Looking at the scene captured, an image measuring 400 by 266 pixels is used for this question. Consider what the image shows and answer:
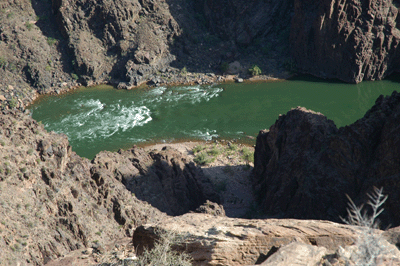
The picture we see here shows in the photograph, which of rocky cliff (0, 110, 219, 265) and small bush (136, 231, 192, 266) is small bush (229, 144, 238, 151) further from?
small bush (136, 231, 192, 266)

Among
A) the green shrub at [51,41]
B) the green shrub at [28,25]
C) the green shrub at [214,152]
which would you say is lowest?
the green shrub at [214,152]

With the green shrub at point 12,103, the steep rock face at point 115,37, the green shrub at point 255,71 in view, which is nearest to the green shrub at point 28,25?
the steep rock face at point 115,37

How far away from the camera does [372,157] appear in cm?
1502

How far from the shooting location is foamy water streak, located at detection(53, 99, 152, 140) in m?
34.3

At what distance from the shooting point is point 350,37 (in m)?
41.9

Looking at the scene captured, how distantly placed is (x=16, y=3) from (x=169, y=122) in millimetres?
28082

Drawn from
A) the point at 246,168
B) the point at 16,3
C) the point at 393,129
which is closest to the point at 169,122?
the point at 246,168

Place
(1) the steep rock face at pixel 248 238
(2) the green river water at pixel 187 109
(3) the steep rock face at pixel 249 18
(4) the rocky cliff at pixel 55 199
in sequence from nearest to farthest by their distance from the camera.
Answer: (1) the steep rock face at pixel 248 238 → (4) the rocky cliff at pixel 55 199 → (2) the green river water at pixel 187 109 → (3) the steep rock face at pixel 249 18

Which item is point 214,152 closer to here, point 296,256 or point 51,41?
point 296,256

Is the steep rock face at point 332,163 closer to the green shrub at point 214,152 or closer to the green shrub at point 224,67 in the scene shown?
the green shrub at point 214,152

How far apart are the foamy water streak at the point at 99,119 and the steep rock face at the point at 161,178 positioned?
1475 cm

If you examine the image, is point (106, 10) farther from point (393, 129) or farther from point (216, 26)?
point (393, 129)

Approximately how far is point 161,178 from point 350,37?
112 ft

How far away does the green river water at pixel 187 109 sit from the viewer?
33.9m
